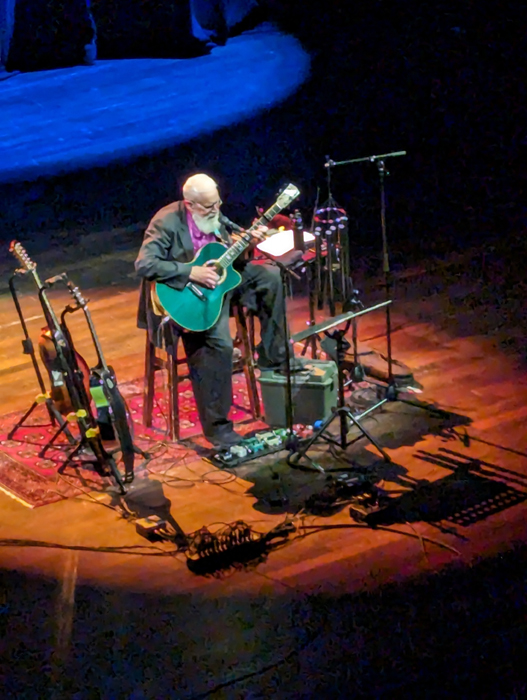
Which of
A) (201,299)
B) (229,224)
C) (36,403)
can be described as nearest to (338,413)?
(201,299)

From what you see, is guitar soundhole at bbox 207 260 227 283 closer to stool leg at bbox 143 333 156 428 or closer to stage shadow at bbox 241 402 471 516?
stool leg at bbox 143 333 156 428

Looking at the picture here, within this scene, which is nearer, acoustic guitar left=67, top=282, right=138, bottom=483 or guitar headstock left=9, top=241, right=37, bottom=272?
acoustic guitar left=67, top=282, right=138, bottom=483

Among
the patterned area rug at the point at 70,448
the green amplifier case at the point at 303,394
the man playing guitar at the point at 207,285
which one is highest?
the man playing guitar at the point at 207,285

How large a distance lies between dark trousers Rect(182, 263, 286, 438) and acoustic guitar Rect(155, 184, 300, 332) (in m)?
0.09

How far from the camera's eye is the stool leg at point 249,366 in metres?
4.88

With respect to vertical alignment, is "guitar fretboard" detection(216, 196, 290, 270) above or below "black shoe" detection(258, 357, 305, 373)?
above

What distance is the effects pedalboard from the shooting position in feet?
15.1

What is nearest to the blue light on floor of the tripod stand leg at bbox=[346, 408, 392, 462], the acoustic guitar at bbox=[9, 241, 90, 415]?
the acoustic guitar at bbox=[9, 241, 90, 415]

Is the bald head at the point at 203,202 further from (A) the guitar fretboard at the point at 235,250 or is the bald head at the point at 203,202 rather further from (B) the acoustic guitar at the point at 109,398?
(B) the acoustic guitar at the point at 109,398

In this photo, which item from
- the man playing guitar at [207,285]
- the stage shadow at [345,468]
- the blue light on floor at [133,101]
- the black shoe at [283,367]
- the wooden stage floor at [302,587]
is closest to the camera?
the wooden stage floor at [302,587]

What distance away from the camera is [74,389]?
4414mm

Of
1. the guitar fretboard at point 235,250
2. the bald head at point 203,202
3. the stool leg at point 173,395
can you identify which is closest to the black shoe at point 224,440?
the stool leg at point 173,395

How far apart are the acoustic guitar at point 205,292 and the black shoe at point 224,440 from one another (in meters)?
0.55

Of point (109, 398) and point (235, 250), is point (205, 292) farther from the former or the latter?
point (109, 398)
